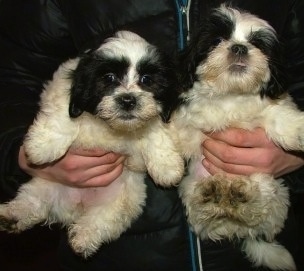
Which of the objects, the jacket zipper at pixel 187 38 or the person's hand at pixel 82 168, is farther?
the person's hand at pixel 82 168

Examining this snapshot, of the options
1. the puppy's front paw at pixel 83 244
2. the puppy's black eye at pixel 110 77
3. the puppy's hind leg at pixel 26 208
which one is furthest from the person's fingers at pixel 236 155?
the puppy's hind leg at pixel 26 208

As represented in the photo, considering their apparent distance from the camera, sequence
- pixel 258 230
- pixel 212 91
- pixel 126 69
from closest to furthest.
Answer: pixel 126 69, pixel 212 91, pixel 258 230

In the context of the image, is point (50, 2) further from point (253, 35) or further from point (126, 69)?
point (253, 35)

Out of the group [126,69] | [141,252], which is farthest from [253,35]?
[141,252]

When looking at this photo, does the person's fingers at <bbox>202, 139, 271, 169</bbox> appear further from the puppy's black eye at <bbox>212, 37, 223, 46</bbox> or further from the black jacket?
the puppy's black eye at <bbox>212, 37, 223, 46</bbox>

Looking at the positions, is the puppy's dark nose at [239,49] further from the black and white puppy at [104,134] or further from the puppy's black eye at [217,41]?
the black and white puppy at [104,134]

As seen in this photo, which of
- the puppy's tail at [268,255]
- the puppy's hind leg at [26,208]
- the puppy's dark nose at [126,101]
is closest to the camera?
the puppy's dark nose at [126,101]
